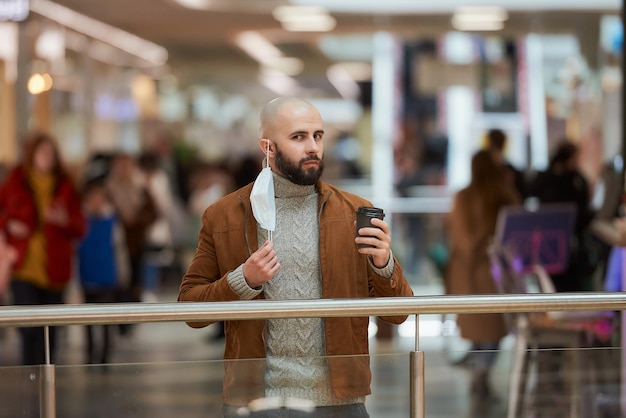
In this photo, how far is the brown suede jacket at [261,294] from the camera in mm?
3305

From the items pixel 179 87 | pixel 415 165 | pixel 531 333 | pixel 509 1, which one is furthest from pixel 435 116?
pixel 531 333

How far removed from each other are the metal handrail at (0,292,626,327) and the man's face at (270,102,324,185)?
0.35 m

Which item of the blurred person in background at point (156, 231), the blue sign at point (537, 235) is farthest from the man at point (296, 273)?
the blurred person in background at point (156, 231)

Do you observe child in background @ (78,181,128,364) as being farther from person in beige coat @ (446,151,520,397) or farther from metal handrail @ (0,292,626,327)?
metal handrail @ (0,292,626,327)

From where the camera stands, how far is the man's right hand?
3.08 m

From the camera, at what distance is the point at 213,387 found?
3.52 meters

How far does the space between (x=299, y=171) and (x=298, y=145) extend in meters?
0.08

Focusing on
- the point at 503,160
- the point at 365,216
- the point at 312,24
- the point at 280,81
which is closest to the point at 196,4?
the point at 312,24

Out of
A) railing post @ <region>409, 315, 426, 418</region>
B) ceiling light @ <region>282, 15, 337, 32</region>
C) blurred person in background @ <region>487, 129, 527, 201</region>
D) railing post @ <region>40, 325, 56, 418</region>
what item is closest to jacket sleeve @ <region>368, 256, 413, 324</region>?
railing post @ <region>409, 315, 426, 418</region>

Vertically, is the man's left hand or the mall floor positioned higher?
the man's left hand

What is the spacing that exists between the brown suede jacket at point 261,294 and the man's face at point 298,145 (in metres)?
0.11

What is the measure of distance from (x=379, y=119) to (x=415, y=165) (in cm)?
76

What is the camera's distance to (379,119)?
14.1 meters

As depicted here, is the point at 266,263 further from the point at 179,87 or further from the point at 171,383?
the point at 179,87
